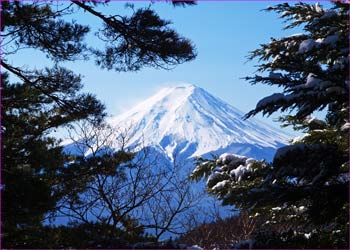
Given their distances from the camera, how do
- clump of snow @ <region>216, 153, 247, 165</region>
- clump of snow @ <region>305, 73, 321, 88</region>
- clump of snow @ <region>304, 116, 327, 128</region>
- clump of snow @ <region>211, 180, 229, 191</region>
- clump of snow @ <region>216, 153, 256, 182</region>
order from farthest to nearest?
clump of snow @ <region>304, 116, 327, 128</region> → clump of snow @ <region>216, 153, 247, 165</region> → clump of snow @ <region>211, 180, 229, 191</region> → clump of snow @ <region>216, 153, 256, 182</region> → clump of snow @ <region>305, 73, 321, 88</region>

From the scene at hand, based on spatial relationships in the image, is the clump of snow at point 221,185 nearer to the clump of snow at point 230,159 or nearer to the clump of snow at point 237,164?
the clump of snow at point 237,164

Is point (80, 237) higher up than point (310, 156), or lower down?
lower down

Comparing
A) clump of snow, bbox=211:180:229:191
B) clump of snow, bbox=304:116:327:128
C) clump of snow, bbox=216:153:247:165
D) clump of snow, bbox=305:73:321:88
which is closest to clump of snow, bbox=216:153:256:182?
clump of snow, bbox=216:153:247:165

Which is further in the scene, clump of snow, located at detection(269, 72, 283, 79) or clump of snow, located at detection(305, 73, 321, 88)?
clump of snow, located at detection(269, 72, 283, 79)

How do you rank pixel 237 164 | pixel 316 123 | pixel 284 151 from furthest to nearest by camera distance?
pixel 316 123 → pixel 237 164 → pixel 284 151

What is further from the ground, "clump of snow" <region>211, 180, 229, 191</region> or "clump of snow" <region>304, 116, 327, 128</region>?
"clump of snow" <region>304, 116, 327, 128</region>

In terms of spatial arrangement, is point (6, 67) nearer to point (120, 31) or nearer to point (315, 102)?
point (120, 31)

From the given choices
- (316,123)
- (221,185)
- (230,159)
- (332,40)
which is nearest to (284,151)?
(332,40)

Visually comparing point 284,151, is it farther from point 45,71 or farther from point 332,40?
point 45,71

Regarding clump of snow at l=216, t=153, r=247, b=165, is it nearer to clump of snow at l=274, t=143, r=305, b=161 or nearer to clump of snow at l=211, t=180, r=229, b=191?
→ clump of snow at l=211, t=180, r=229, b=191

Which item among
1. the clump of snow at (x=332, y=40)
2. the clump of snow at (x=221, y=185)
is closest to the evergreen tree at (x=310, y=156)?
the clump of snow at (x=332, y=40)

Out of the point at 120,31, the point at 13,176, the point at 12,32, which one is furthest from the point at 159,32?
the point at 13,176

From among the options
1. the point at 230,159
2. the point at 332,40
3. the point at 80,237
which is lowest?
the point at 80,237

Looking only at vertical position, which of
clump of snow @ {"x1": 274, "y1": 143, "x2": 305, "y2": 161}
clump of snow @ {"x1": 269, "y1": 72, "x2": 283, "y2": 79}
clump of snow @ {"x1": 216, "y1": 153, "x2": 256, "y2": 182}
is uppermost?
clump of snow @ {"x1": 269, "y1": 72, "x2": 283, "y2": 79}
